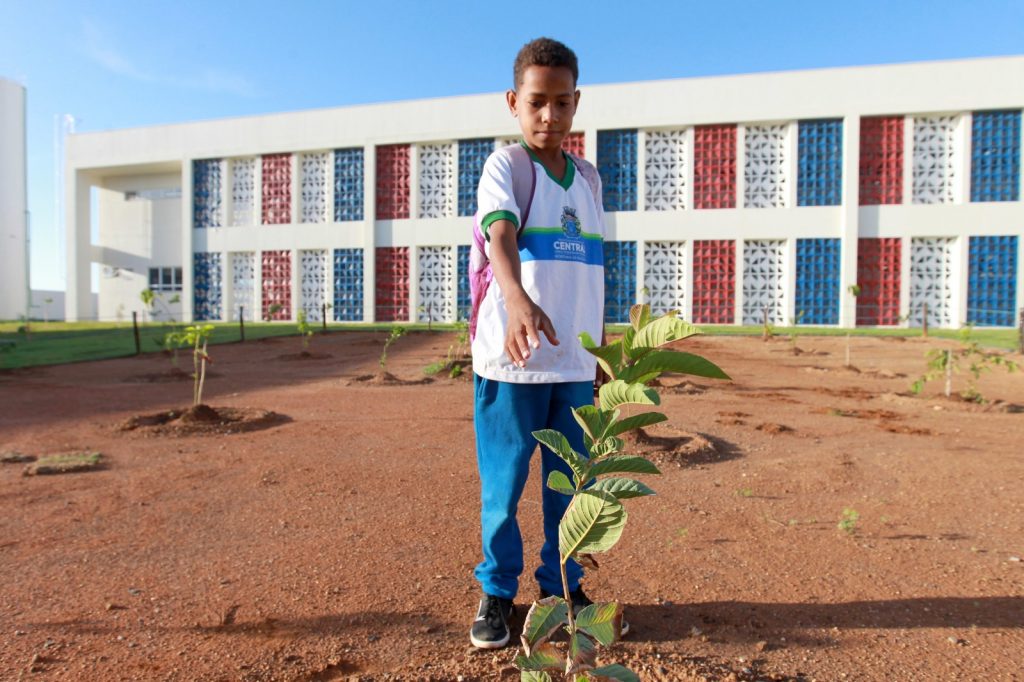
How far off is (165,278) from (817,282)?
23.5 meters

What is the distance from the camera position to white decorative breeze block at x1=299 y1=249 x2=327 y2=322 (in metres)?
23.6

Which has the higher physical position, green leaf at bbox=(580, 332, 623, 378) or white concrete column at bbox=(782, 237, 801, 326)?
white concrete column at bbox=(782, 237, 801, 326)

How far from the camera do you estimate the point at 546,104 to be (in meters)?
1.64

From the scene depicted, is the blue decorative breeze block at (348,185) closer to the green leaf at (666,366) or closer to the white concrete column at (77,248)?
the white concrete column at (77,248)

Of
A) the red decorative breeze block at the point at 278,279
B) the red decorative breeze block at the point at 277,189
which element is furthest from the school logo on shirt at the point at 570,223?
the red decorative breeze block at the point at 277,189

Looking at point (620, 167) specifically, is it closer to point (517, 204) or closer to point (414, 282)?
point (414, 282)

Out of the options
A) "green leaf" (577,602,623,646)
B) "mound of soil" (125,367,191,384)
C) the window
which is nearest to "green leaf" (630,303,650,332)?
"green leaf" (577,602,623,646)

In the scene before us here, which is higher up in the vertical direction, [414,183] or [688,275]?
[414,183]

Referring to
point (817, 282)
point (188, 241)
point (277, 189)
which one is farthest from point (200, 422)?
point (188, 241)

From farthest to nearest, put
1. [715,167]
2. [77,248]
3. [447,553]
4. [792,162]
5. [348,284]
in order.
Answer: [77,248] → [348,284] → [715,167] → [792,162] → [447,553]

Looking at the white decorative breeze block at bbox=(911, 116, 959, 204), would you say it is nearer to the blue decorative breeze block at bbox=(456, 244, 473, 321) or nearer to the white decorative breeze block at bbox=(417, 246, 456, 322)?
the blue decorative breeze block at bbox=(456, 244, 473, 321)

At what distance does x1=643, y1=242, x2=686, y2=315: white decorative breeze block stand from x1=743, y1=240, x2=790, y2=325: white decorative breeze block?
6.10 feet

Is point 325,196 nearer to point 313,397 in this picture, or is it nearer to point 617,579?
point 313,397

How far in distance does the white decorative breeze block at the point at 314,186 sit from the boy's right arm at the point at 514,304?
23302mm
